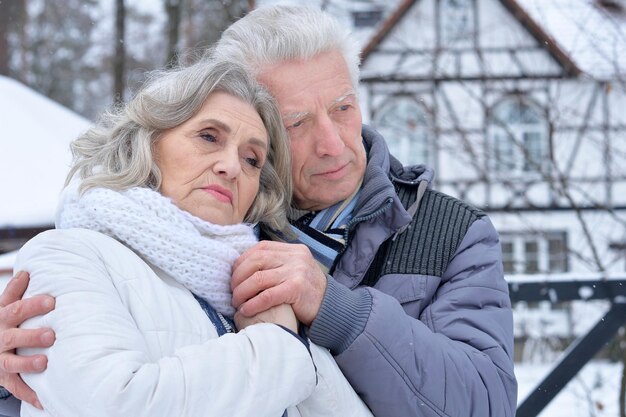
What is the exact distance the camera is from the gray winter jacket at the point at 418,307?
181cm

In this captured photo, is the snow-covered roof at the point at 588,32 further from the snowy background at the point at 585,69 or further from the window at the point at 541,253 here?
Result: the window at the point at 541,253

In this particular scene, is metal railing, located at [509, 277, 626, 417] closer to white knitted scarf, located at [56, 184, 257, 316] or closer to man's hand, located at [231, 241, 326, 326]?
man's hand, located at [231, 241, 326, 326]

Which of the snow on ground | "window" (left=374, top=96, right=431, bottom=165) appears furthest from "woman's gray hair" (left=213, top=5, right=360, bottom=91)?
"window" (left=374, top=96, right=431, bottom=165)

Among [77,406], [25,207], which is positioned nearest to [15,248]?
[25,207]

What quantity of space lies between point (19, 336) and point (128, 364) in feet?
0.92

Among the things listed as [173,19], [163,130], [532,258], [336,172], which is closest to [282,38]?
[336,172]

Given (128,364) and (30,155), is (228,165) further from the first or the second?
(30,155)

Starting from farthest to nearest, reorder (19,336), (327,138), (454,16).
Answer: (454,16), (327,138), (19,336)

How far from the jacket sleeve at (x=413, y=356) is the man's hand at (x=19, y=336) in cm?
58

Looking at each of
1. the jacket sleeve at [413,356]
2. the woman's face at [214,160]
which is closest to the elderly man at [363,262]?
the jacket sleeve at [413,356]

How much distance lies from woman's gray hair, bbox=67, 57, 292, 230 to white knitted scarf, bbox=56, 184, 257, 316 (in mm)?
60

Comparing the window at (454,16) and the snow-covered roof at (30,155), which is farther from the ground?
the window at (454,16)

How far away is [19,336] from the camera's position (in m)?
1.59

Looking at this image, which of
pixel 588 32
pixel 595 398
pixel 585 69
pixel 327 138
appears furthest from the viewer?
pixel 595 398
